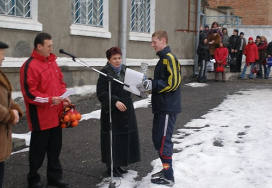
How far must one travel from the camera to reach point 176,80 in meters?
4.35

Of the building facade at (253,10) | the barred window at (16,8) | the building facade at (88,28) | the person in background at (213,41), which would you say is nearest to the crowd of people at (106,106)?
the building facade at (88,28)

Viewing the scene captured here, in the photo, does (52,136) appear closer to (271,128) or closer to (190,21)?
(271,128)

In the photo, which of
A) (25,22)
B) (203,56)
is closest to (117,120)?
(25,22)

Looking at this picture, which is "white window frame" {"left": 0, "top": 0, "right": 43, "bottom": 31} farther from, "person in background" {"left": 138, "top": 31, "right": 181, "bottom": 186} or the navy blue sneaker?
the navy blue sneaker

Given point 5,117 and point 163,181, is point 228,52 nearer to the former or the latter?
point 163,181

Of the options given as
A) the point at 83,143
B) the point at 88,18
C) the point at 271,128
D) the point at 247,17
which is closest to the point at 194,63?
the point at 88,18

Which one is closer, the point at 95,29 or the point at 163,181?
the point at 163,181

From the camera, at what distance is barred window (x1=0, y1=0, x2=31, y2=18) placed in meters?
7.67

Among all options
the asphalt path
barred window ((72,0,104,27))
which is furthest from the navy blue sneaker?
barred window ((72,0,104,27))

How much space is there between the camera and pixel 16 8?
7.95m

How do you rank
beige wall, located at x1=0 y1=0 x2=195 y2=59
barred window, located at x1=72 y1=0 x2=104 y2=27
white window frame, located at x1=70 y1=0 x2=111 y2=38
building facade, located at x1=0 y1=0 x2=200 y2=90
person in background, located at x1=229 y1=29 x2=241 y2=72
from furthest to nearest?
1. person in background, located at x1=229 y1=29 x2=241 y2=72
2. barred window, located at x1=72 y1=0 x2=104 y2=27
3. white window frame, located at x1=70 y1=0 x2=111 y2=38
4. beige wall, located at x1=0 y1=0 x2=195 y2=59
5. building facade, located at x1=0 y1=0 x2=200 y2=90

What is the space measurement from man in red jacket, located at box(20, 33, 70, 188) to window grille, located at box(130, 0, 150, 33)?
7.57 metres

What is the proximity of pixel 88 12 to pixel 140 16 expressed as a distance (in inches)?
102

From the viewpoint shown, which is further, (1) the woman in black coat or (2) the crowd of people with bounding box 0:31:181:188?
(1) the woman in black coat
